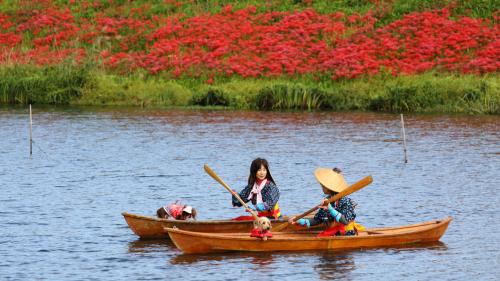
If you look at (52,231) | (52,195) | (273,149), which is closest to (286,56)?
(273,149)

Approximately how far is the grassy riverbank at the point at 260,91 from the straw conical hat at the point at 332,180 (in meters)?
25.6

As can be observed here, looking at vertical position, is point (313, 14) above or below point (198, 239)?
above

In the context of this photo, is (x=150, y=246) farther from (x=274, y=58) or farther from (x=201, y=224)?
(x=274, y=58)

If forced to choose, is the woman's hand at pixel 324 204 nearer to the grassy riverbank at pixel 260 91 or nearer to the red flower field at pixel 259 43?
the grassy riverbank at pixel 260 91

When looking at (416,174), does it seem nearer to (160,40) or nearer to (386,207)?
(386,207)

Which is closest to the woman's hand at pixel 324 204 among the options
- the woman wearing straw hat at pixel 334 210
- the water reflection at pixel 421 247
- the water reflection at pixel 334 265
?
the woman wearing straw hat at pixel 334 210

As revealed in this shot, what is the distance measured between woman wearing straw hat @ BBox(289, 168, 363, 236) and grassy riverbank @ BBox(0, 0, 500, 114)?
25.4 meters

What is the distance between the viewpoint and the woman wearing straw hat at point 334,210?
18969mm

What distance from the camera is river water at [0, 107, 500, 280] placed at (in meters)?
18.4

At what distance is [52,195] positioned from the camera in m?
26.3

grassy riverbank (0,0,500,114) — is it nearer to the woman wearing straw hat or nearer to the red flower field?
the red flower field

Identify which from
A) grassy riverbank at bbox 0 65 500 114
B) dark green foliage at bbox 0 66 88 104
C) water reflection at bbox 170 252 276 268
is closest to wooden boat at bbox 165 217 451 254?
water reflection at bbox 170 252 276 268

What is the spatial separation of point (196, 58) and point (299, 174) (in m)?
23.5

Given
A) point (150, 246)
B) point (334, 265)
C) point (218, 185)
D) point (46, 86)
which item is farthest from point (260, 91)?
point (334, 265)
